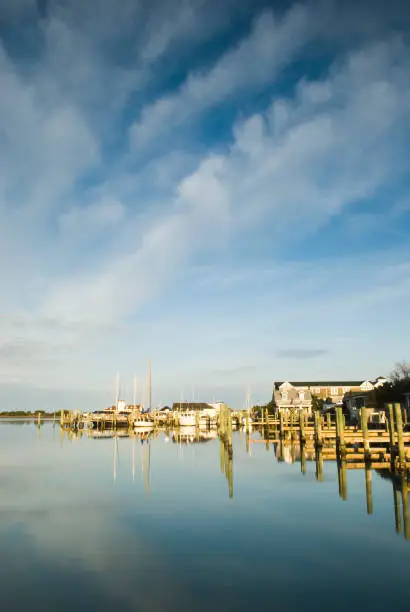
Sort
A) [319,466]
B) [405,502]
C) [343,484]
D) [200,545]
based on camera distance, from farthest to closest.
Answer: [319,466], [343,484], [405,502], [200,545]

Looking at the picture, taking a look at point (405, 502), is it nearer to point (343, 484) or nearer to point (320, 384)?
point (343, 484)

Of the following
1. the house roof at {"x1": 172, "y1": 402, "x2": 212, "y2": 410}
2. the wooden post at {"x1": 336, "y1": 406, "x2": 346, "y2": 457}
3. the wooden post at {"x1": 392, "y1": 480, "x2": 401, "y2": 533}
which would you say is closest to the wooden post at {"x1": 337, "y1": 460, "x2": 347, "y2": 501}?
the wooden post at {"x1": 336, "y1": 406, "x2": 346, "y2": 457}

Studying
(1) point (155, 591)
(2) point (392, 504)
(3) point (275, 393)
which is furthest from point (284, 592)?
(3) point (275, 393)

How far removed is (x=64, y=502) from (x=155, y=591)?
12382 mm

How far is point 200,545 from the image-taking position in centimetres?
1495

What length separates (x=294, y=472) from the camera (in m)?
30.9

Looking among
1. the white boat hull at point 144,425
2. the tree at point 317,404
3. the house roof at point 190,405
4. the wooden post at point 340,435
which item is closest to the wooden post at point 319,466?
the wooden post at point 340,435

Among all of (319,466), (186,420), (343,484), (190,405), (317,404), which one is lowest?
(186,420)

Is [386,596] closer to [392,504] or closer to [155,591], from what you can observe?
Result: [155,591]

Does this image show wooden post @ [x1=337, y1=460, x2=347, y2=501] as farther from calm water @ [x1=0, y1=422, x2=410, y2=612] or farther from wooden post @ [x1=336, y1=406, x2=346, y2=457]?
wooden post @ [x1=336, y1=406, x2=346, y2=457]

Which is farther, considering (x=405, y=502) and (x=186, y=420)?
(x=186, y=420)

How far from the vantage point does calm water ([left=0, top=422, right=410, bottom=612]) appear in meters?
11.0

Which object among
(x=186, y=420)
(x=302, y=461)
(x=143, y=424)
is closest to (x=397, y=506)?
(x=302, y=461)

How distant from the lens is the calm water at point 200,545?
35.9 ft
